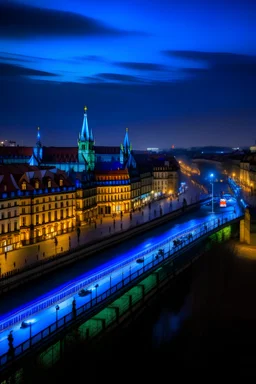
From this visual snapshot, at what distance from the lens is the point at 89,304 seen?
1164 inches

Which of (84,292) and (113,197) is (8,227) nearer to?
(84,292)

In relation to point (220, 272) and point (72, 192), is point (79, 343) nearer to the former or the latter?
point (220, 272)

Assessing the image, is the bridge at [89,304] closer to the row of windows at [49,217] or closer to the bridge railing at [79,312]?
the bridge railing at [79,312]

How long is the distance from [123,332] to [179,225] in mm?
37036

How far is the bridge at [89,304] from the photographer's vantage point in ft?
80.2

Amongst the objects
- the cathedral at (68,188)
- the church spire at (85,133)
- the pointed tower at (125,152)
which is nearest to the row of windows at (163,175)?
the cathedral at (68,188)

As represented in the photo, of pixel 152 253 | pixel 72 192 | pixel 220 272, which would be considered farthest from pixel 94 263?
pixel 72 192

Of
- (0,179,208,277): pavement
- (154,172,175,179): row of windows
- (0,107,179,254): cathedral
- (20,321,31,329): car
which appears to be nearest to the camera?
(20,321,31,329): car

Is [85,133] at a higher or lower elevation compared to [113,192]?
higher

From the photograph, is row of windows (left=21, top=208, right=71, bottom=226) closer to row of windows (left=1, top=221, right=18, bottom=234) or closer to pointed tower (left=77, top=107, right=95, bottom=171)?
row of windows (left=1, top=221, right=18, bottom=234)

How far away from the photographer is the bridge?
24.5 metres

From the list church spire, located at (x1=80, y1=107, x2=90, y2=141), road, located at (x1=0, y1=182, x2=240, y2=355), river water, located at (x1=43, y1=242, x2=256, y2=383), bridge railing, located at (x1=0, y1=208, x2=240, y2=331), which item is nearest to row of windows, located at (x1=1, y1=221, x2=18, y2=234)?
road, located at (x1=0, y1=182, x2=240, y2=355)

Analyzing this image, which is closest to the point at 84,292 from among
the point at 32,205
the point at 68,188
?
the point at 32,205

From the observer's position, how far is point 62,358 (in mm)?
26688
